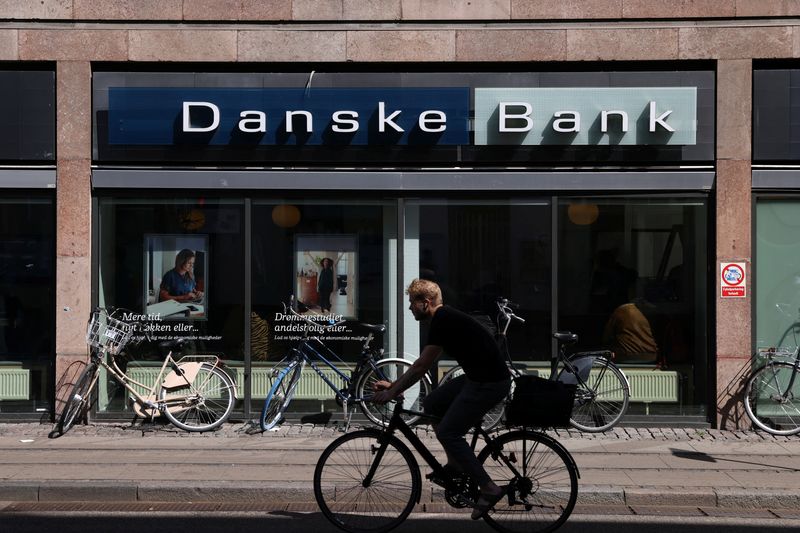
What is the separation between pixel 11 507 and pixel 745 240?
314 inches

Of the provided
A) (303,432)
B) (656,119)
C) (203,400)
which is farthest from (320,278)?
(656,119)

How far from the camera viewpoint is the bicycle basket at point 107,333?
10.8 m

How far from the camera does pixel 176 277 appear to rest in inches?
449

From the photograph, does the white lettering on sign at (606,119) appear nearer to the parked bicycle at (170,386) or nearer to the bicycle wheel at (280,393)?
the bicycle wheel at (280,393)

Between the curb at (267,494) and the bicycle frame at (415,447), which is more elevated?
the bicycle frame at (415,447)

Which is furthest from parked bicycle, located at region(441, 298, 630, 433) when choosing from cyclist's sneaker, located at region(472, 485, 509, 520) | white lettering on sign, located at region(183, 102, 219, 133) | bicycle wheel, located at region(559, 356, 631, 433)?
cyclist's sneaker, located at region(472, 485, 509, 520)

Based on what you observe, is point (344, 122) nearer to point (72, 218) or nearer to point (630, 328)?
point (72, 218)

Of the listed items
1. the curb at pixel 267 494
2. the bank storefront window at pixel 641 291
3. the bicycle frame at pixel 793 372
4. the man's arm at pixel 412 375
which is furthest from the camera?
the bank storefront window at pixel 641 291

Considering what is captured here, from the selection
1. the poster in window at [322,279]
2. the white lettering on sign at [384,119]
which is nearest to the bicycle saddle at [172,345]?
the poster in window at [322,279]

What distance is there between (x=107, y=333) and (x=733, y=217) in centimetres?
712

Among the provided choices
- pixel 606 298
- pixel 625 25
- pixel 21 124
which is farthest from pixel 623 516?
pixel 21 124

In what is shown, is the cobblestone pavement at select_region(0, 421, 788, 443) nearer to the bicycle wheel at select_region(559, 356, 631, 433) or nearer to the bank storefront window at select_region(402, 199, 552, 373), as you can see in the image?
the bicycle wheel at select_region(559, 356, 631, 433)

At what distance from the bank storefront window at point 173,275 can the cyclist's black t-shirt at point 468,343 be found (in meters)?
5.26

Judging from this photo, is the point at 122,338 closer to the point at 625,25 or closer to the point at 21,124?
the point at 21,124
